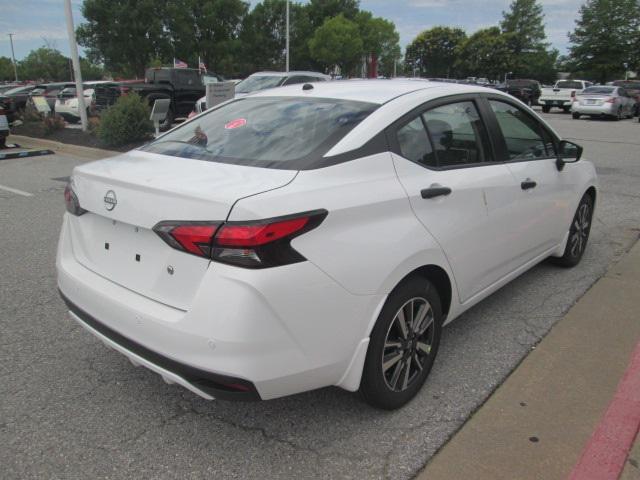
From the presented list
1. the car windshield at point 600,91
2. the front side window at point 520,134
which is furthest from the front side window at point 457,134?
the car windshield at point 600,91

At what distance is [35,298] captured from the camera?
4242mm

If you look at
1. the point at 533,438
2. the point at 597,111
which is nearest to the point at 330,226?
the point at 533,438

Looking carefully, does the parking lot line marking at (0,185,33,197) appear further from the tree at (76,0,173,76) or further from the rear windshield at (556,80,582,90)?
the tree at (76,0,173,76)

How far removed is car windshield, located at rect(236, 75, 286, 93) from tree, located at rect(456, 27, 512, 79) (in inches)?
2946

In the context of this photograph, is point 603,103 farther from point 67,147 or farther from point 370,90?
point 370,90

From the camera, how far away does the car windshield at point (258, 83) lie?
48.9 feet

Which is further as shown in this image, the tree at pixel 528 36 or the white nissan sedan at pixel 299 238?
the tree at pixel 528 36

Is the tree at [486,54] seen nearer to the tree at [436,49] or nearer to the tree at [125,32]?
the tree at [436,49]

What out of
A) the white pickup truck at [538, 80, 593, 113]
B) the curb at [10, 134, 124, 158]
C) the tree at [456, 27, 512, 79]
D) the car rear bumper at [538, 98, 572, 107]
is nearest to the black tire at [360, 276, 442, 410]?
the curb at [10, 134, 124, 158]

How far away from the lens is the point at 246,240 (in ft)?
6.79

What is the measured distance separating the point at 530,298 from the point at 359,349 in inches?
93.6

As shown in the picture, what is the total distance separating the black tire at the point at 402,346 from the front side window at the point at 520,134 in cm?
140

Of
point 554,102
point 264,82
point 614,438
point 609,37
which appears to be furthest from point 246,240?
point 609,37

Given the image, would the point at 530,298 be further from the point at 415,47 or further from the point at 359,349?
the point at 415,47
